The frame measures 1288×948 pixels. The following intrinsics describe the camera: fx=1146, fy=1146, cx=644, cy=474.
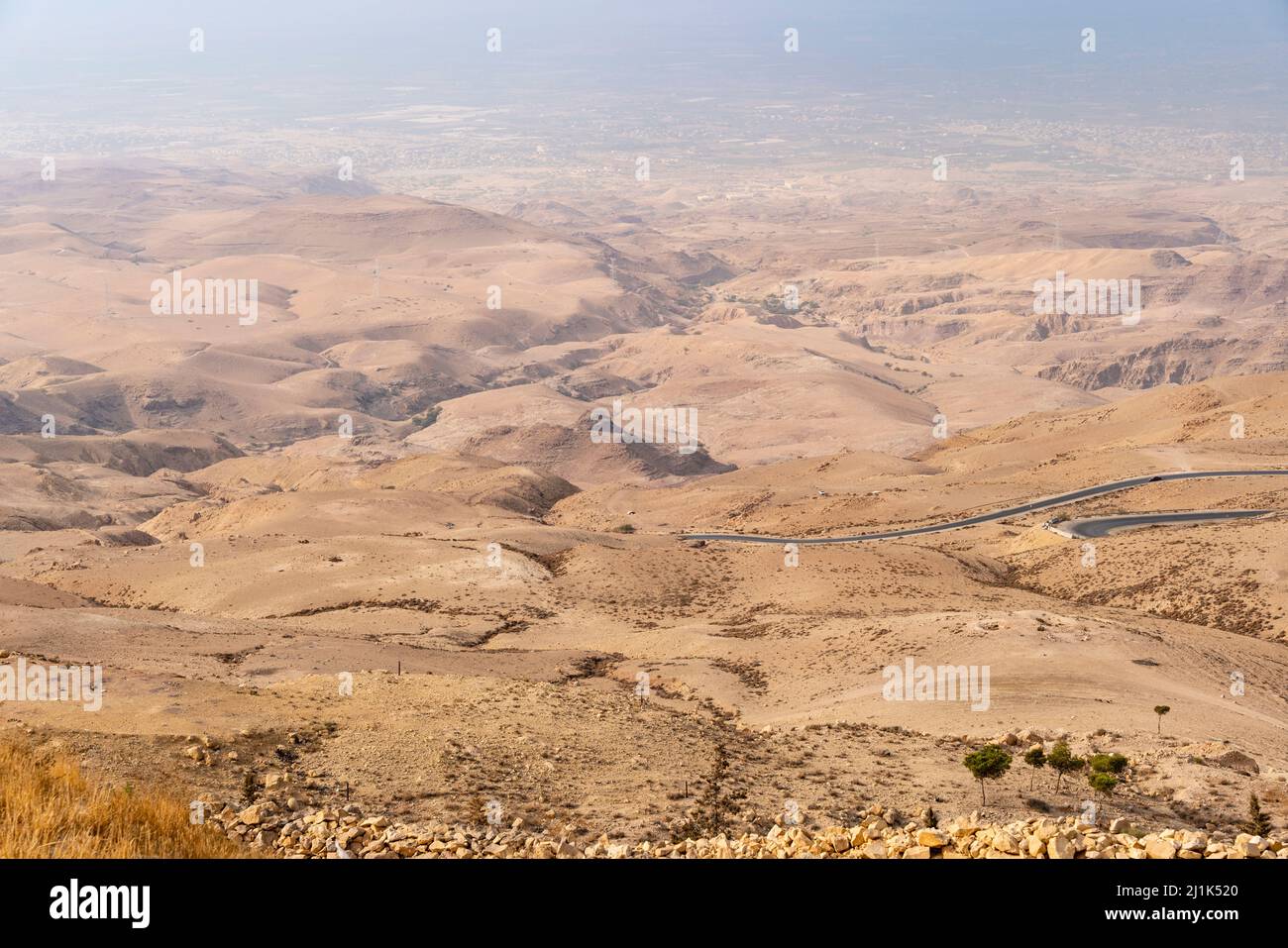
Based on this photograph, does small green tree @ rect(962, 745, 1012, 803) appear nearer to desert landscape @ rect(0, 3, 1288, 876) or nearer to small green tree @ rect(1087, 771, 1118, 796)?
desert landscape @ rect(0, 3, 1288, 876)

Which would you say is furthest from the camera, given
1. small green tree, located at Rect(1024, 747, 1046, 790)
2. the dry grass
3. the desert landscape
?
small green tree, located at Rect(1024, 747, 1046, 790)

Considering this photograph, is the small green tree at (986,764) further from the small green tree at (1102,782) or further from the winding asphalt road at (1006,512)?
the winding asphalt road at (1006,512)

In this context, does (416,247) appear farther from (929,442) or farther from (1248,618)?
(1248,618)

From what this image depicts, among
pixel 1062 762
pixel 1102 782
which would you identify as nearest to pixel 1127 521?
pixel 1062 762

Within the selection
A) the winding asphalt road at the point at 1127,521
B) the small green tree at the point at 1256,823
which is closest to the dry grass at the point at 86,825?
the small green tree at the point at 1256,823

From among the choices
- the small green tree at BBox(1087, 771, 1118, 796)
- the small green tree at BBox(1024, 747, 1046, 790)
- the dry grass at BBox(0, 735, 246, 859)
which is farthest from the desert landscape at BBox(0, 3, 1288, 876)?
the small green tree at BBox(1087, 771, 1118, 796)
